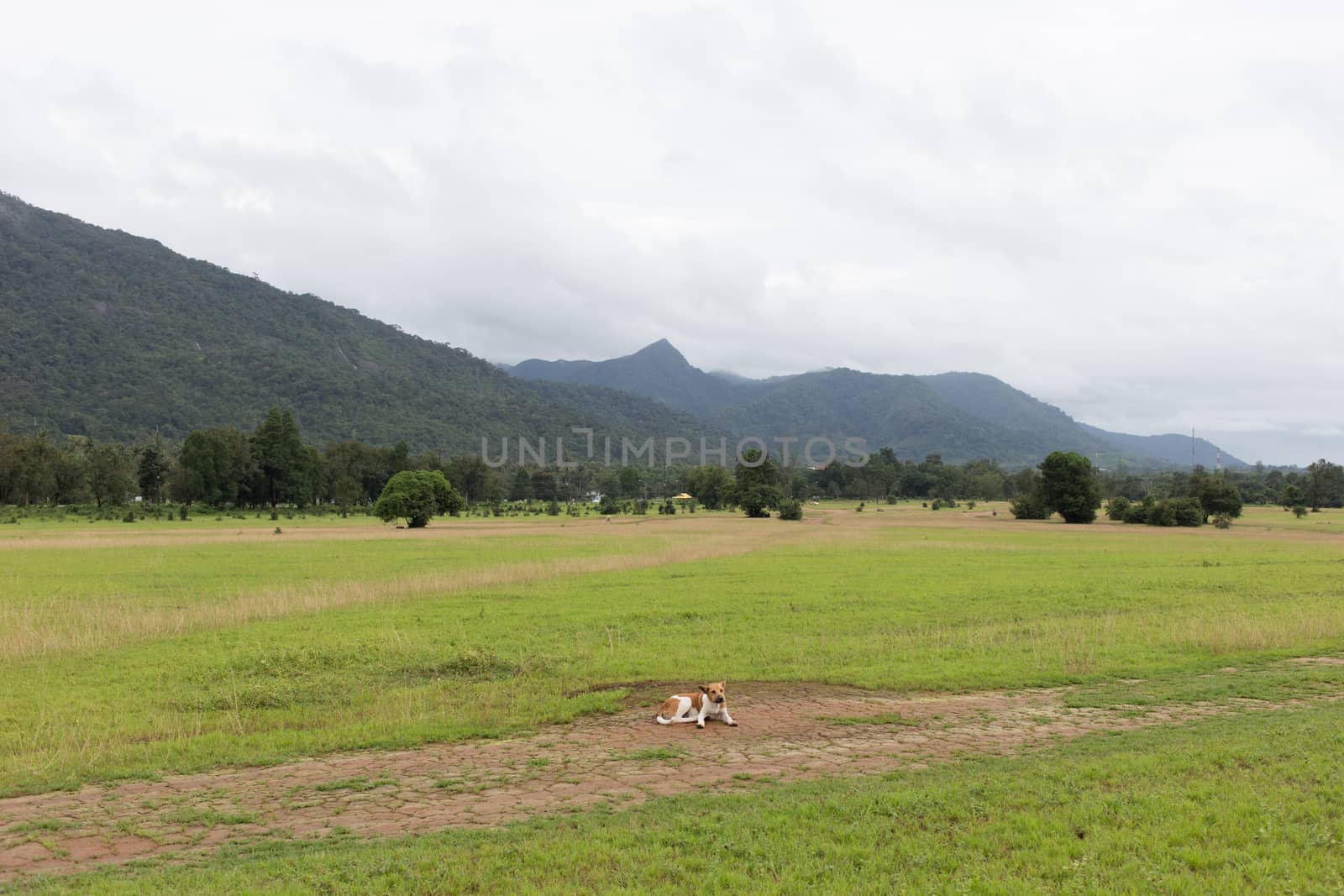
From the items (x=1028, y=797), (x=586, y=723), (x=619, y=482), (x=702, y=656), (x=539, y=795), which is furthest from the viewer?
(x=619, y=482)

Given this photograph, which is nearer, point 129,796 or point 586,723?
point 129,796

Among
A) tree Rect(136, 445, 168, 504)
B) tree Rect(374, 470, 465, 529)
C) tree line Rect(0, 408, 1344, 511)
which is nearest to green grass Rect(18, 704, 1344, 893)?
tree Rect(374, 470, 465, 529)

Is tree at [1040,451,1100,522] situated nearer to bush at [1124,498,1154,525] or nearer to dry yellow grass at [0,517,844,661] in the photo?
bush at [1124,498,1154,525]

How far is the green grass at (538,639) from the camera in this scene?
11.1 m

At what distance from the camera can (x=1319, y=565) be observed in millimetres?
33125

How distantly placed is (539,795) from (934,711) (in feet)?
20.9

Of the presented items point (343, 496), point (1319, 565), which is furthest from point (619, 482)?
point (1319, 565)

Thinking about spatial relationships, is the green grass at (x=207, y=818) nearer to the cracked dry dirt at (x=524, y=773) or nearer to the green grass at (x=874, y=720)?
the cracked dry dirt at (x=524, y=773)

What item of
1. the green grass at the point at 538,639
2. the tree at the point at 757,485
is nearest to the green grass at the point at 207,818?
the green grass at the point at 538,639

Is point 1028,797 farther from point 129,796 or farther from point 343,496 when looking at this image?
point 343,496

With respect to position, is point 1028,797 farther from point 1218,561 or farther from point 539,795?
point 1218,561

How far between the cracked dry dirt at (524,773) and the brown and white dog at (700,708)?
154 mm

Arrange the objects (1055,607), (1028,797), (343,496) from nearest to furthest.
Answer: (1028,797) < (1055,607) < (343,496)

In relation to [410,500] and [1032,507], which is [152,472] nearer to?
[410,500]
